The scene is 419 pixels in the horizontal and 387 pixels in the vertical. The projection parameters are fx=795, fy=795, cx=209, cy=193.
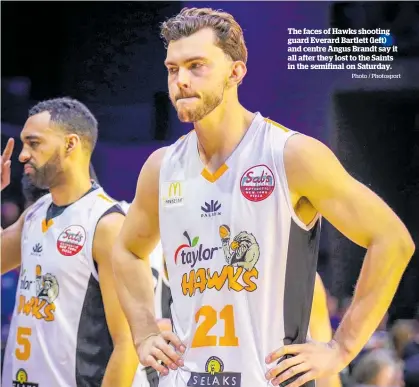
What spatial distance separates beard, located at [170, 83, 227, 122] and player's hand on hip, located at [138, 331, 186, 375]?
2.31 feet

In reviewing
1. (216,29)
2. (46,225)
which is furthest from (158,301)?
(216,29)

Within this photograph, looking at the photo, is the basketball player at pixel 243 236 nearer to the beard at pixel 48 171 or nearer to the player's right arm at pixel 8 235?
the beard at pixel 48 171

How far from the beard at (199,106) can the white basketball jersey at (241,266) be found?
16 centimetres

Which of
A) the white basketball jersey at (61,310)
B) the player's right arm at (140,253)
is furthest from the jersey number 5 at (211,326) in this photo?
the white basketball jersey at (61,310)

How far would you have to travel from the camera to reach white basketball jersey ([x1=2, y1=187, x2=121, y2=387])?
3.14 meters

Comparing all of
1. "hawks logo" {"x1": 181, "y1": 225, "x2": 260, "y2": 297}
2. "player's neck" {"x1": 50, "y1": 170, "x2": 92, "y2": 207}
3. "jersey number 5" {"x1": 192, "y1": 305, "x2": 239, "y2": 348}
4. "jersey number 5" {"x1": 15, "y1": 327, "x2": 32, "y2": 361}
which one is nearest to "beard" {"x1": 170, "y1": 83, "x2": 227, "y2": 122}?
"hawks logo" {"x1": 181, "y1": 225, "x2": 260, "y2": 297}

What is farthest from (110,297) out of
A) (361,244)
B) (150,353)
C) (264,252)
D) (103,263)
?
(361,244)

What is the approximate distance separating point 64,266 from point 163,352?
79cm

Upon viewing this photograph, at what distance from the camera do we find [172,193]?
106 inches

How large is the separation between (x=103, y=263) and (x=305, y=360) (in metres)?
1.04

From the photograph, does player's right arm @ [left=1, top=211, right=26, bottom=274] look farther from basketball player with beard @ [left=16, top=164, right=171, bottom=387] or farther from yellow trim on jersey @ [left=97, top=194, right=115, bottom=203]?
basketball player with beard @ [left=16, top=164, right=171, bottom=387]

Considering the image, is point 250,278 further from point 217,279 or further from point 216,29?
point 216,29

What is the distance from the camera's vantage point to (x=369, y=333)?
2.50 metres

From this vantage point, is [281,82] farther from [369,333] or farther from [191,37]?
[369,333]
